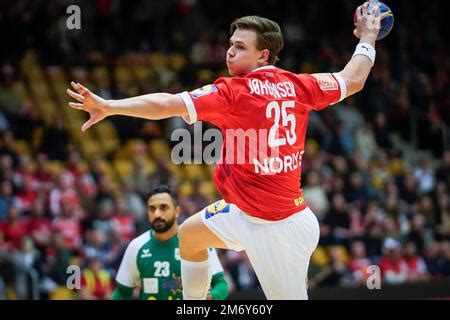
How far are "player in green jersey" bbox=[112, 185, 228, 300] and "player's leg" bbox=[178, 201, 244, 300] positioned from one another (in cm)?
116

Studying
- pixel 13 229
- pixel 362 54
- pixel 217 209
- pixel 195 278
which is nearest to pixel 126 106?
pixel 217 209

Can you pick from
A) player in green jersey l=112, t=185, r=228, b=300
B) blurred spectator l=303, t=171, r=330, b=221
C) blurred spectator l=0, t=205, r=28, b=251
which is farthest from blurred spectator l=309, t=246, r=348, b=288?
player in green jersey l=112, t=185, r=228, b=300

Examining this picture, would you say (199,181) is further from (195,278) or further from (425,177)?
(195,278)

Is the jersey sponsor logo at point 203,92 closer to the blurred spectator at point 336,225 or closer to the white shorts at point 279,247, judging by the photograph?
the white shorts at point 279,247

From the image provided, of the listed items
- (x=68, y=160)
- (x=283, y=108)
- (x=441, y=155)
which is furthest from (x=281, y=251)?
(x=441, y=155)

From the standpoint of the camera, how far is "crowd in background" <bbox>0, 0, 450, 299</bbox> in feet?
44.8

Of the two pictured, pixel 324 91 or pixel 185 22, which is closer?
pixel 324 91

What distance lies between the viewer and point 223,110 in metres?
5.99

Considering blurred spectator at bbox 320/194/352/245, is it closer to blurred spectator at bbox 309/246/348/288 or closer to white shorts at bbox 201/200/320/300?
blurred spectator at bbox 309/246/348/288

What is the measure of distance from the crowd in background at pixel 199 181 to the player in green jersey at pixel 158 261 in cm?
382

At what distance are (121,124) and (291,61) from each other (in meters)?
4.67

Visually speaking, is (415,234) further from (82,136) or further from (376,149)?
(82,136)
